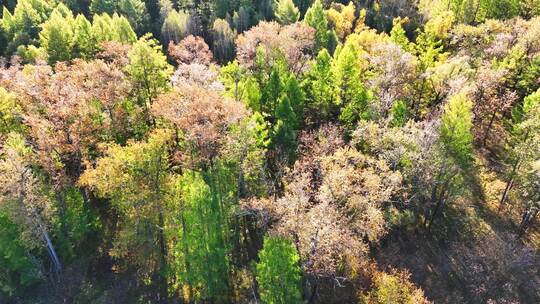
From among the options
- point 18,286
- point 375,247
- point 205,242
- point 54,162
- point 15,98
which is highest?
point 15,98

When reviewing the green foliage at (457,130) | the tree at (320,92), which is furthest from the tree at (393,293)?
the tree at (320,92)

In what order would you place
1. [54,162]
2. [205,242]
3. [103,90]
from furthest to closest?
[103,90] < [54,162] < [205,242]

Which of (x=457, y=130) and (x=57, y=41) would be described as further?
(x=57, y=41)

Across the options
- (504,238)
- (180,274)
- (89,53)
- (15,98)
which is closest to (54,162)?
(15,98)

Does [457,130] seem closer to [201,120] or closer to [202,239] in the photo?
[201,120]

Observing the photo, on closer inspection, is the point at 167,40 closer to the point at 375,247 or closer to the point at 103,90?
the point at 103,90

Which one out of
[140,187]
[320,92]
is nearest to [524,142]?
[320,92]
